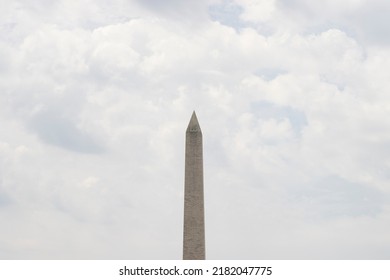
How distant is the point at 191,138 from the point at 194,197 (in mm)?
3042

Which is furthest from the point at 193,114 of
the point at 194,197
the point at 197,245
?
the point at 197,245

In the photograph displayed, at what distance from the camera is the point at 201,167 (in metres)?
32.5

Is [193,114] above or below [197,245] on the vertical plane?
above

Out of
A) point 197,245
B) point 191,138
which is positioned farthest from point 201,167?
point 197,245

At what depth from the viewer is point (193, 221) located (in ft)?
104
